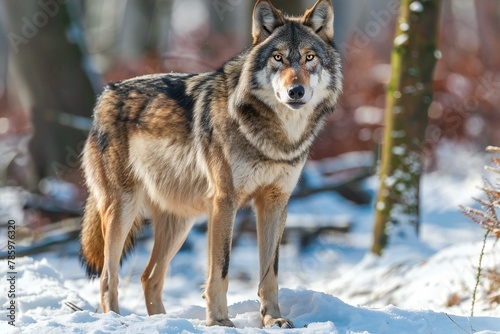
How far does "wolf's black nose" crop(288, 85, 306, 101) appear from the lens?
4.85 meters

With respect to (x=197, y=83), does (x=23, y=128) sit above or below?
below

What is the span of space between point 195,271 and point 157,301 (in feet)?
12.1

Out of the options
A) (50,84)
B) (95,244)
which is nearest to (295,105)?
(95,244)

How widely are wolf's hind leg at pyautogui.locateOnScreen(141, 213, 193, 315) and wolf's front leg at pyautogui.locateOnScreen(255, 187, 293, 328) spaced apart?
0.98 m

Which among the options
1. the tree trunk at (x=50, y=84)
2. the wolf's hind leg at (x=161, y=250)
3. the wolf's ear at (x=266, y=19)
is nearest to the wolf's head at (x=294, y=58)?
the wolf's ear at (x=266, y=19)

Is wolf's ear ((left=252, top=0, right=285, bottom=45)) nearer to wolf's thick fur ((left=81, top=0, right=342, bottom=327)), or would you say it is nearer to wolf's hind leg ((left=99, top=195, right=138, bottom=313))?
wolf's thick fur ((left=81, top=0, right=342, bottom=327))

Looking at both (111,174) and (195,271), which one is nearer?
(111,174)

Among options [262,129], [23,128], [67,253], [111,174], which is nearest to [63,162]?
[67,253]

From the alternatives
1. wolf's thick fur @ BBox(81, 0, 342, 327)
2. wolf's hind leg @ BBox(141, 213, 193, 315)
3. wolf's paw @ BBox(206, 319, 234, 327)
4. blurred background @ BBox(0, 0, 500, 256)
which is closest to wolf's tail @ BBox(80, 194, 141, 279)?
wolf's thick fur @ BBox(81, 0, 342, 327)

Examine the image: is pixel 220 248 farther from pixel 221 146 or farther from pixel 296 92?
pixel 296 92

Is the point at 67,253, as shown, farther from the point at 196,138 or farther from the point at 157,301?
the point at 196,138

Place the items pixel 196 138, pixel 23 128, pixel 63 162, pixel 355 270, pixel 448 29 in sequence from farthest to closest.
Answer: pixel 448 29
pixel 23 128
pixel 63 162
pixel 355 270
pixel 196 138

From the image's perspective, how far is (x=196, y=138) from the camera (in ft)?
17.8

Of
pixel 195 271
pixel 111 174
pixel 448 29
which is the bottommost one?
pixel 195 271
